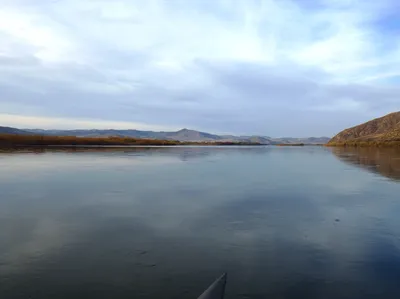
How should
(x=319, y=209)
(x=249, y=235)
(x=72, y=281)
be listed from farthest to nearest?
(x=319, y=209) → (x=249, y=235) → (x=72, y=281)

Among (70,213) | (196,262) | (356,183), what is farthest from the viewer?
(356,183)

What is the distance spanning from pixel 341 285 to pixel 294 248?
2.86 m

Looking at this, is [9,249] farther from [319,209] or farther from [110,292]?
[319,209]

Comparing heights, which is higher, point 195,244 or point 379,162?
point 379,162

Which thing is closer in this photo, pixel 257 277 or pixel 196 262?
pixel 257 277

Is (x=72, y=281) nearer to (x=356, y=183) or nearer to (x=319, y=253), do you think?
(x=319, y=253)

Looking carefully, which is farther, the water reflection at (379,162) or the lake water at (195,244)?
the water reflection at (379,162)

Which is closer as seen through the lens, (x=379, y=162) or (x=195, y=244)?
(x=195, y=244)

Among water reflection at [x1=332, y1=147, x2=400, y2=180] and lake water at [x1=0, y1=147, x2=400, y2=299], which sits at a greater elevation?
water reflection at [x1=332, y1=147, x2=400, y2=180]

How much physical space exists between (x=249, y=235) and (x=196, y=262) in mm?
3582

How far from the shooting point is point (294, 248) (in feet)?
36.8

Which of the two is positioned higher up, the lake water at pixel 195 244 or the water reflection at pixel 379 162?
the water reflection at pixel 379 162

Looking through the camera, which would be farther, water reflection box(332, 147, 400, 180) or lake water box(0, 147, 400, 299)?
water reflection box(332, 147, 400, 180)

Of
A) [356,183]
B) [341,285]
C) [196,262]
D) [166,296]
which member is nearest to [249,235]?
[196,262]
